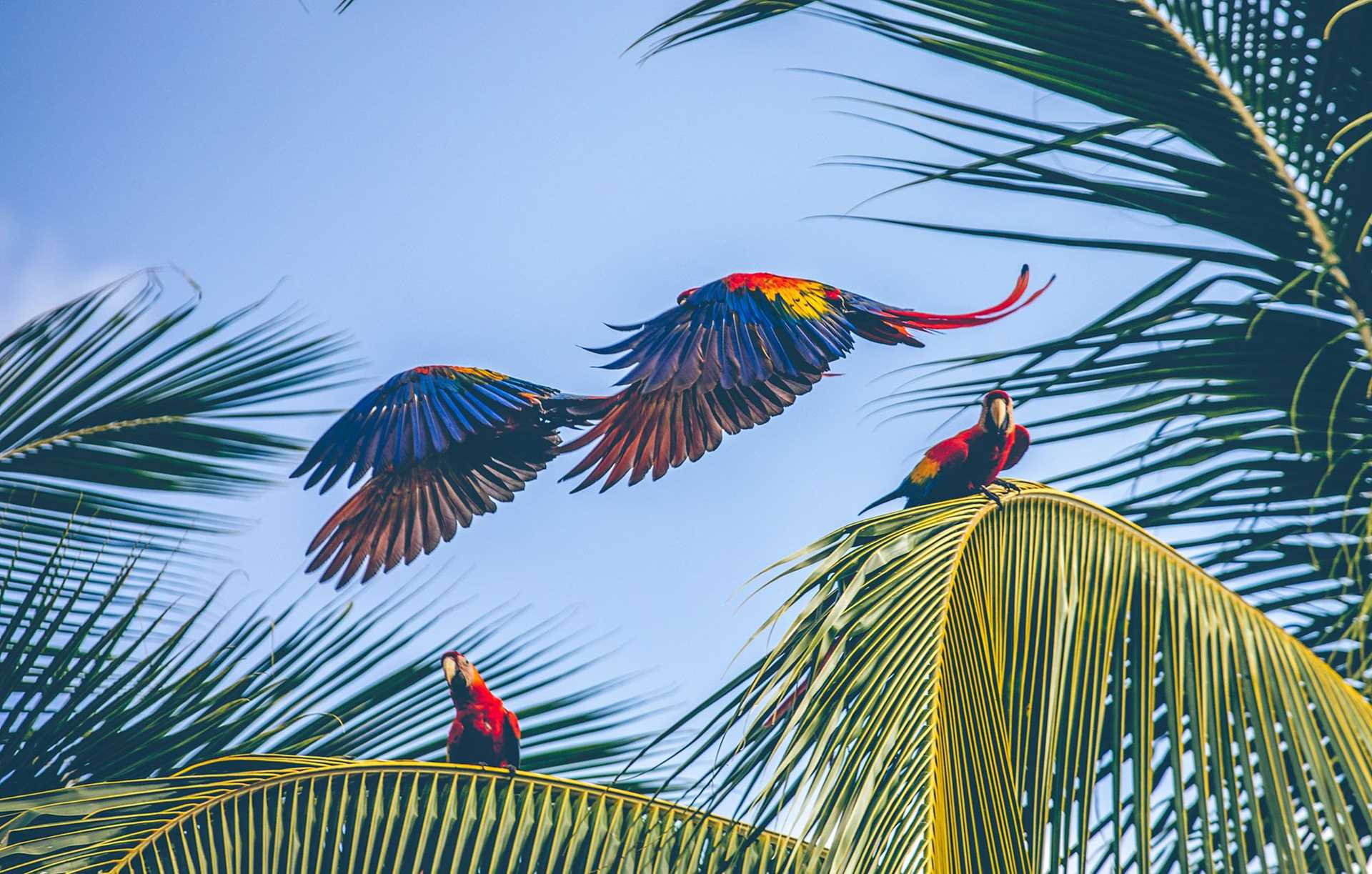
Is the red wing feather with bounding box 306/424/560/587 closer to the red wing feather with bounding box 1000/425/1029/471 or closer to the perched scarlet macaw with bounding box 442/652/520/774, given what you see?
the perched scarlet macaw with bounding box 442/652/520/774

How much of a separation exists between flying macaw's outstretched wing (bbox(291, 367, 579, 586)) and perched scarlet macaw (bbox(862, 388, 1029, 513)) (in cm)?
115

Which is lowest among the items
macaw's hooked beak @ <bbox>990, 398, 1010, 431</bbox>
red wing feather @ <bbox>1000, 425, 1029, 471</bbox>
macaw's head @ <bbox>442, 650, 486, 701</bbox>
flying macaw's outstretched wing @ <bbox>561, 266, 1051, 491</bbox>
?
macaw's head @ <bbox>442, 650, 486, 701</bbox>

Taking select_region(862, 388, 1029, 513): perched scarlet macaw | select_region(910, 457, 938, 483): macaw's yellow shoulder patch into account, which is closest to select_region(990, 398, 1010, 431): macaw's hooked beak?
select_region(862, 388, 1029, 513): perched scarlet macaw

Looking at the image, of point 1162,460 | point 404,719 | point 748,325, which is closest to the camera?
point 1162,460

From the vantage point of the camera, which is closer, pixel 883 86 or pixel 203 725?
pixel 883 86

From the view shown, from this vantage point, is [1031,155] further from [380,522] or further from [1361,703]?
[380,522]

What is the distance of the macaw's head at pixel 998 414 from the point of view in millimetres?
2348

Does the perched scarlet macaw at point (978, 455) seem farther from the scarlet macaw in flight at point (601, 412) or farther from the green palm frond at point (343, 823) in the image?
the green palm frond at point (343, 823)

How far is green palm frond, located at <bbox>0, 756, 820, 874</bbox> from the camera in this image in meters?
2.13

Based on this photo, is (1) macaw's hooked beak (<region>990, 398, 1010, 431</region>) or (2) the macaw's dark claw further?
(1) macaw's hooked beak (<region>990, 398, 1010, 431</region>)

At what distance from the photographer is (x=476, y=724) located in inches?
109

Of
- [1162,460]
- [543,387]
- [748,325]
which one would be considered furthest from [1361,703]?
[543,387]

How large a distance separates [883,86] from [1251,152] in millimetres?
467

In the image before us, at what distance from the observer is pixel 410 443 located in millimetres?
3430
